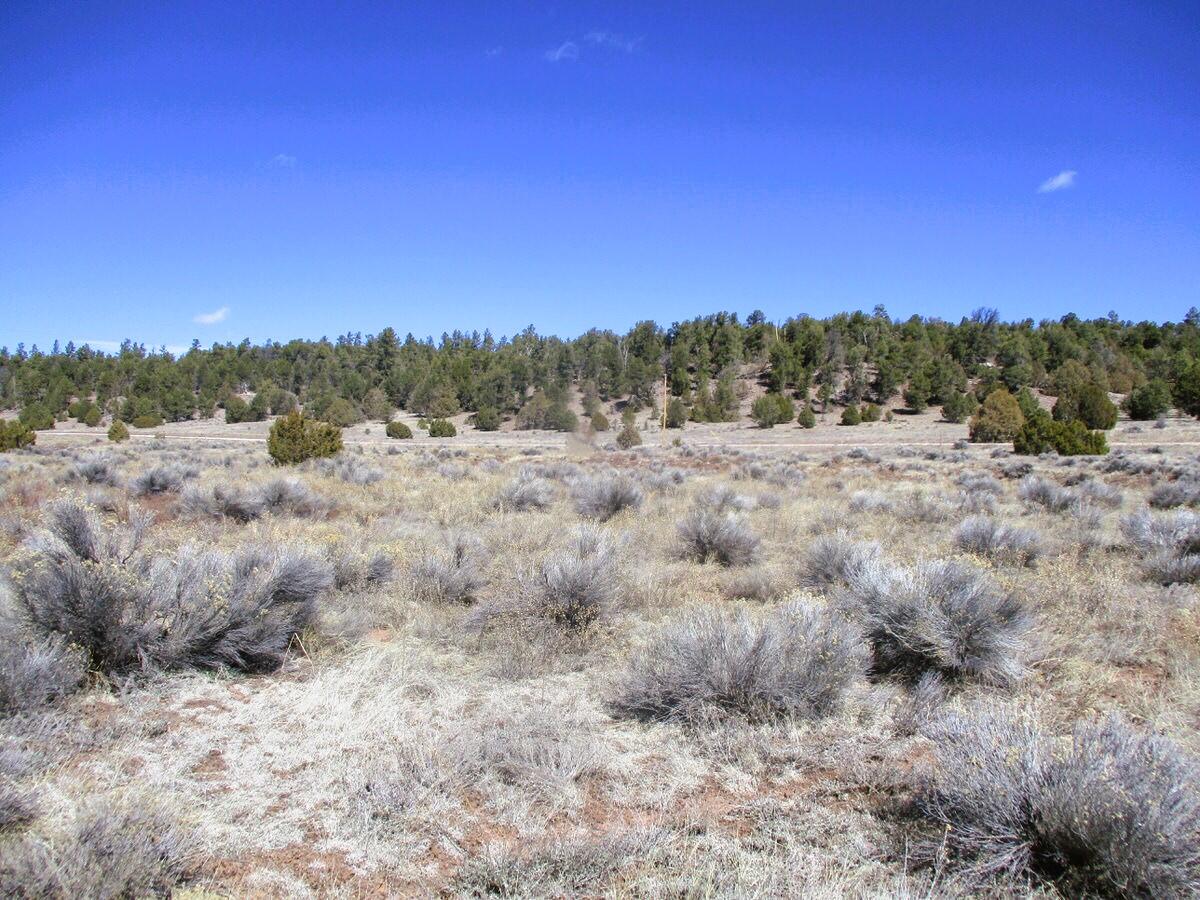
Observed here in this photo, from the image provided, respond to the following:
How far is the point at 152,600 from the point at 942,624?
5.38 metres

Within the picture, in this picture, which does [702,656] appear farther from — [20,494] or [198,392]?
[198,392]

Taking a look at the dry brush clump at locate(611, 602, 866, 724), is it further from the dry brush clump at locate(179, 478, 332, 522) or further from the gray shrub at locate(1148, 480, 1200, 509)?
the gray shrub at locate(1148, 480, 1200, 509)

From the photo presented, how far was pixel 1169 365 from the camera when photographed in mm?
60812

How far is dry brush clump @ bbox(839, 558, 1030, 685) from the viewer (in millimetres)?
4383

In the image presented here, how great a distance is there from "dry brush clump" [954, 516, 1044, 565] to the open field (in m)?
0.04

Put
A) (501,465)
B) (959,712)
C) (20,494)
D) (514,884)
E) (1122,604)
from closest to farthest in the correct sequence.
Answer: (514,884) < (959,712) < (1122,604) < (20,494) < (501,465)

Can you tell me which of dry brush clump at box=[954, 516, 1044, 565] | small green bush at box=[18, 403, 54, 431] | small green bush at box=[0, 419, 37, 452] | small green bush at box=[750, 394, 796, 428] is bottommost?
dry brush clump at box=[954, 516, 1044, 565]

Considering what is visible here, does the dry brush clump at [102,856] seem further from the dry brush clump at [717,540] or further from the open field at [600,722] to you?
the dry brush clump at [717,540]

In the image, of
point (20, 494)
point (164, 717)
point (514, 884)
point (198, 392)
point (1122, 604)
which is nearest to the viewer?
point (514, 884)

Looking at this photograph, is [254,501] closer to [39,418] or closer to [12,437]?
[12,437]

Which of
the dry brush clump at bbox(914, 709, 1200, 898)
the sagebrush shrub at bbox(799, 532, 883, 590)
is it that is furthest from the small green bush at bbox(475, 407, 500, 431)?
the dry brush clump at bbox(914, 709, 1200, 898)

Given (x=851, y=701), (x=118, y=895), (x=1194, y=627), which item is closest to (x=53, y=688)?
(x=118, y=895)

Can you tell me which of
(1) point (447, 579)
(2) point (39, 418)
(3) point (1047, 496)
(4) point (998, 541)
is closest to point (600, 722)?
(1) point (447, 579)

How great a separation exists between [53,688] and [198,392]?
90332 millimetres
